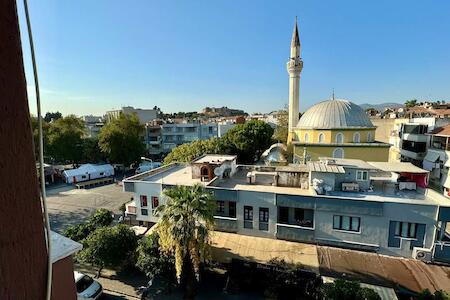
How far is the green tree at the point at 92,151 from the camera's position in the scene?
51188 mm

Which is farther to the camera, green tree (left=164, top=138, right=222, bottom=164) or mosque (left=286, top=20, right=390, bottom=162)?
green tree (left=164, top=138, right=222, bottom=164)

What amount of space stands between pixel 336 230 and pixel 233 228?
6508 millimetres


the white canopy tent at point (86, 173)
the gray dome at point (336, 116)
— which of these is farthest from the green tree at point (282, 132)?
the white canopy tent at point (86, 173)

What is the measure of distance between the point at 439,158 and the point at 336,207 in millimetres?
27108

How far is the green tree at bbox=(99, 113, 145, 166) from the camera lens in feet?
154

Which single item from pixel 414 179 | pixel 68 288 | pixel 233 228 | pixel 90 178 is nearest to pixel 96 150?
pixel 90 178

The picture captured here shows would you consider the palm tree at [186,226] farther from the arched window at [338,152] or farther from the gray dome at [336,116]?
the gray dome at [336,116]

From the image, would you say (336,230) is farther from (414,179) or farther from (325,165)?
(414,179)

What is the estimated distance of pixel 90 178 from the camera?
42156mm

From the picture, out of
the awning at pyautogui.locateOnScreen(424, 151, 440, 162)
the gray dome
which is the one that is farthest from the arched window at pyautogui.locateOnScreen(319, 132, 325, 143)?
the awning at pyautogui.locateOnScreen(424, 151, 440, 162)

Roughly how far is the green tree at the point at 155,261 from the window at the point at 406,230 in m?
12.8

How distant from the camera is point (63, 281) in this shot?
2285mm

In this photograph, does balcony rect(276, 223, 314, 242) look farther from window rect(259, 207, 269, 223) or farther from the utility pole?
the utility pole

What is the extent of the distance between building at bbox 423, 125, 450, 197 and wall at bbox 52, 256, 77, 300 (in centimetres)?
3846
